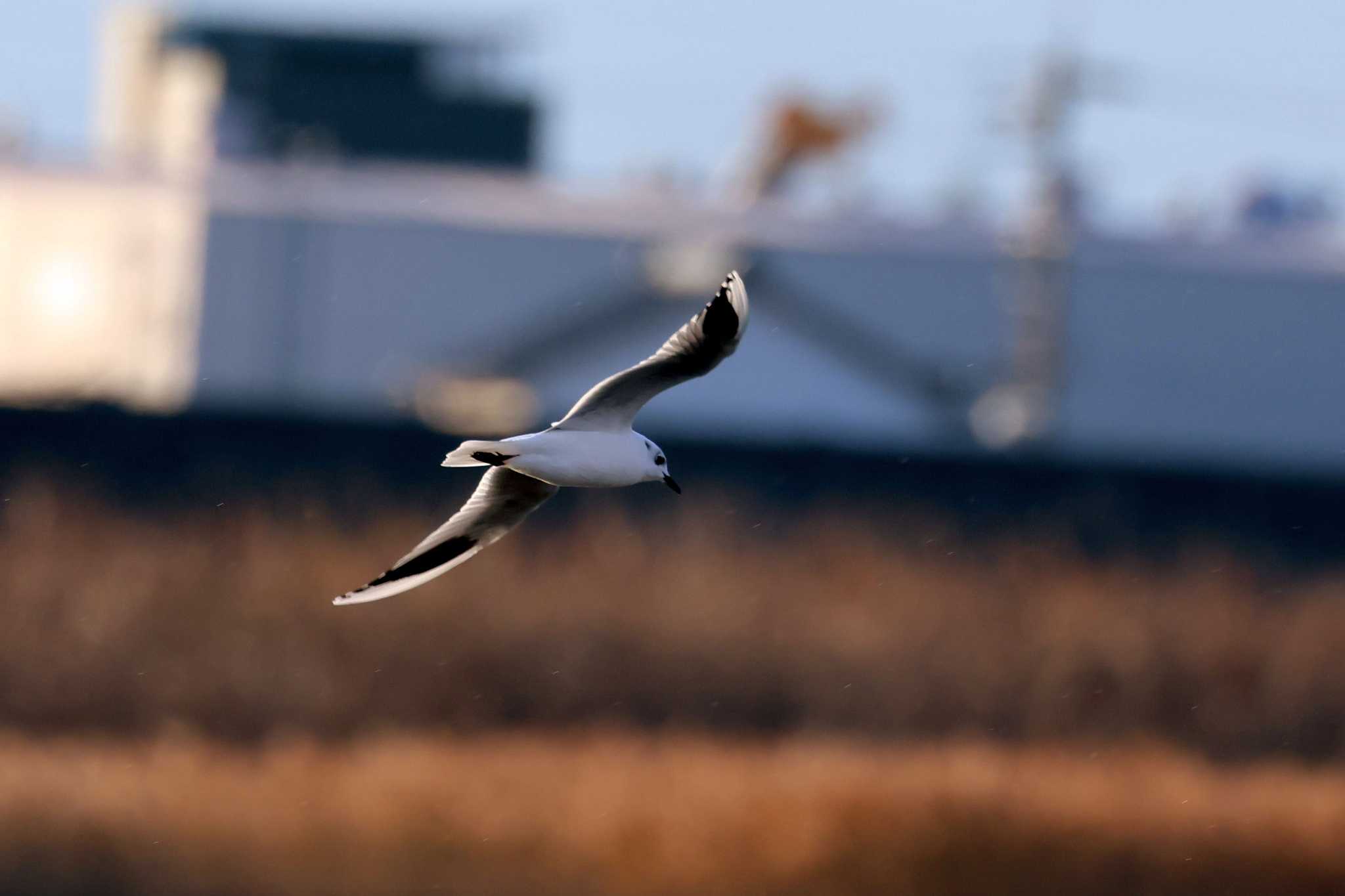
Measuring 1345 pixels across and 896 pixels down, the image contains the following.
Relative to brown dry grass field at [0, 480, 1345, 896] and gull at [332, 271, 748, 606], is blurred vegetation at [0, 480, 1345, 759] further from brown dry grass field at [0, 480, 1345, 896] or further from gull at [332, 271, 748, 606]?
gull at [332, 271, 748, 606]

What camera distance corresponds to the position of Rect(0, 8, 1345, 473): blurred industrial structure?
111 feet

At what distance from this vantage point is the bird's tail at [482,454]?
3.53 meters

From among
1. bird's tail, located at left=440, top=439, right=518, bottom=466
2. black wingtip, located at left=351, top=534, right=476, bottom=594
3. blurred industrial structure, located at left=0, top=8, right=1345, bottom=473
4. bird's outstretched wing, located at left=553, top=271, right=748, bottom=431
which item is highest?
bird's outstretched wing, located at left=553, top=271, right=748, bottom=431

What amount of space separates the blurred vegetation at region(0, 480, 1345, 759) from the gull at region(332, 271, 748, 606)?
9.74m

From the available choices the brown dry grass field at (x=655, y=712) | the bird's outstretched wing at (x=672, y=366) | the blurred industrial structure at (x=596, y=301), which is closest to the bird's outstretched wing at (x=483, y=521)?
the bird's outstretched wing at (x=672, y=366)

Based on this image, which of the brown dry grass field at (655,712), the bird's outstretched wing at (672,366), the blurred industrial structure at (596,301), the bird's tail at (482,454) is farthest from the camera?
the blurred industrial structure at (596,301)

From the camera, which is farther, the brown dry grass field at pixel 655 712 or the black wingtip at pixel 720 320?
the brown dry grass field at pixel 655 712

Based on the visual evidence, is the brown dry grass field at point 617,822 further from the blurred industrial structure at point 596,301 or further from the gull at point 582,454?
the blurred industrial structure at point 596,301

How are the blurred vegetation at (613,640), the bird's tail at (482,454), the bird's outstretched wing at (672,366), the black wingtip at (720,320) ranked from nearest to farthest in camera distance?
1. the bird's tail at (482,454)
2. the bird's outstretched wing at (672,366)
3. the black wingtip at (720,320)
4. the blurred vegetation at (613,640)

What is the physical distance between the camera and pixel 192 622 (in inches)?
592

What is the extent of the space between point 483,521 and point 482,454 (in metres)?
0.71

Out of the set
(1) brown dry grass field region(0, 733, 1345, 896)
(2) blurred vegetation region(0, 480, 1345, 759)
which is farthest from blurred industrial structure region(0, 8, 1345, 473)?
(1) brown dry grass field region(0, 733, 1345, 896)

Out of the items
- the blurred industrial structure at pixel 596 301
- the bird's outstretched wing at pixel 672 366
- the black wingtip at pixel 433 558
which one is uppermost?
the bird's outstretched wing at pixel 672 366

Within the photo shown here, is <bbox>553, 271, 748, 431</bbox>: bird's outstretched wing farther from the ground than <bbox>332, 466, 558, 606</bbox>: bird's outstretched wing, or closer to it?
farther from the ground
